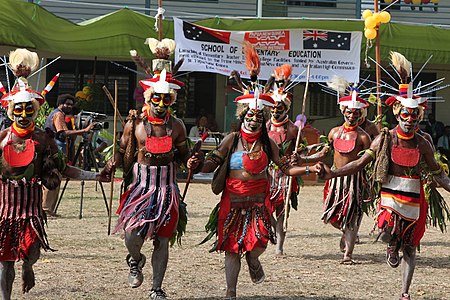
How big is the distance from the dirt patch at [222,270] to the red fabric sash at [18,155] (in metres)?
1.23

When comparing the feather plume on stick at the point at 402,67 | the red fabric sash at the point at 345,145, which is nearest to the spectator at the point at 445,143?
the red fabric sash at the point at 345,145

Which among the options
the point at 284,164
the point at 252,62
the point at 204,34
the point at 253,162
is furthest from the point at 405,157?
the point at 204,34

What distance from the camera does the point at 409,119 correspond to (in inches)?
285

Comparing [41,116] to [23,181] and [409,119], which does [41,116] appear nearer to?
[23,181]

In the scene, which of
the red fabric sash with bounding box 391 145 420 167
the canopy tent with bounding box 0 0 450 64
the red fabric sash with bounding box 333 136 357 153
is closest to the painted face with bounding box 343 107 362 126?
the red fabric sash with bounding box 333 136 357 153

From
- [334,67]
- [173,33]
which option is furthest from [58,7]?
[334,67]

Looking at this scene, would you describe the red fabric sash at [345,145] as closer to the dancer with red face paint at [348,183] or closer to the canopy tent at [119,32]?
the dancer with red face paint at [348,183]

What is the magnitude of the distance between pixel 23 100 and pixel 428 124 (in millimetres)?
16388

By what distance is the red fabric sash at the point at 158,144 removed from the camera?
7109 mm

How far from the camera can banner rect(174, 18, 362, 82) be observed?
58.3 ft

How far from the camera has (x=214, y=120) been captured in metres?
20.9

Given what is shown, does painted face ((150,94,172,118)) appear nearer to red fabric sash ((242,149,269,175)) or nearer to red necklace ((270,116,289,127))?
red fabric sash ((242,149,269,175))

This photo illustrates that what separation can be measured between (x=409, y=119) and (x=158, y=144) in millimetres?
2084

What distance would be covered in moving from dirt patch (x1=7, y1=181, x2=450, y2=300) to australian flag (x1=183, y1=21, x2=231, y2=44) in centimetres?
605
